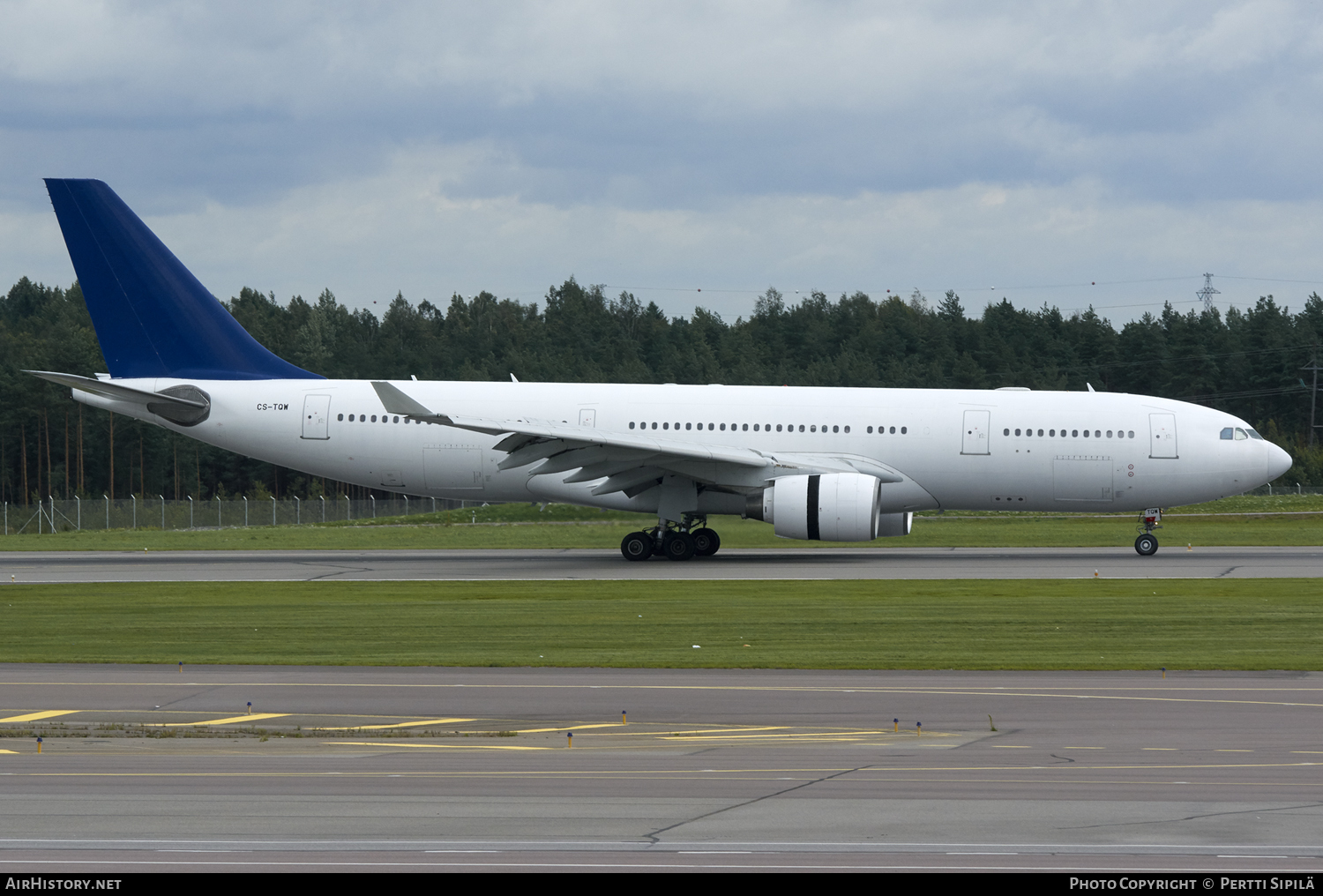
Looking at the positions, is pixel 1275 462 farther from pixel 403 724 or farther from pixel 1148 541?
pixel 403 724

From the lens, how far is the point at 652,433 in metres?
30.3

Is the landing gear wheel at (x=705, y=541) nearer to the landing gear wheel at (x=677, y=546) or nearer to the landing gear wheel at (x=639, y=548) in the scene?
the landing gear wheel at (x=677, y=546)

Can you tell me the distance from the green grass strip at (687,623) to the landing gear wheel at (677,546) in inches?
192

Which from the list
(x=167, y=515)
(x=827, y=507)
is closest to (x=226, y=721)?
(x=827, y=507)

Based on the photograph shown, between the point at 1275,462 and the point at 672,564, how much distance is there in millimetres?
13646

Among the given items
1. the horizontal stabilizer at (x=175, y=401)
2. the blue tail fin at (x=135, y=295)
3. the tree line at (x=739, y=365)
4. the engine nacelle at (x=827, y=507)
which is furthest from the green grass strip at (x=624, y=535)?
the tree line at (x=739, y=365)

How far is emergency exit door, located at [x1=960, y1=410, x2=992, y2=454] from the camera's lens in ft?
96.9

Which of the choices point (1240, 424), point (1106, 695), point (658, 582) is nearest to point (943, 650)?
point (1106, 695)

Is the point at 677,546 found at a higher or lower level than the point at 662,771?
higher

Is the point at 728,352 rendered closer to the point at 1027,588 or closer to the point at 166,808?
the point at 1027,588

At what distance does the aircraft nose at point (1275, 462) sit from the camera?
2994cm

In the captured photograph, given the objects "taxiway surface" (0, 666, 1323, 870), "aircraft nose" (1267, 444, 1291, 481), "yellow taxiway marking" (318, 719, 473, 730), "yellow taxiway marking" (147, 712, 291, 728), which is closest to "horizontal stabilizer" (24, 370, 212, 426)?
"taxiway surface" (0, 666, 1323, 870)

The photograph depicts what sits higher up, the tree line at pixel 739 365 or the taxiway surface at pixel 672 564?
the tree line at pixel 739 365
